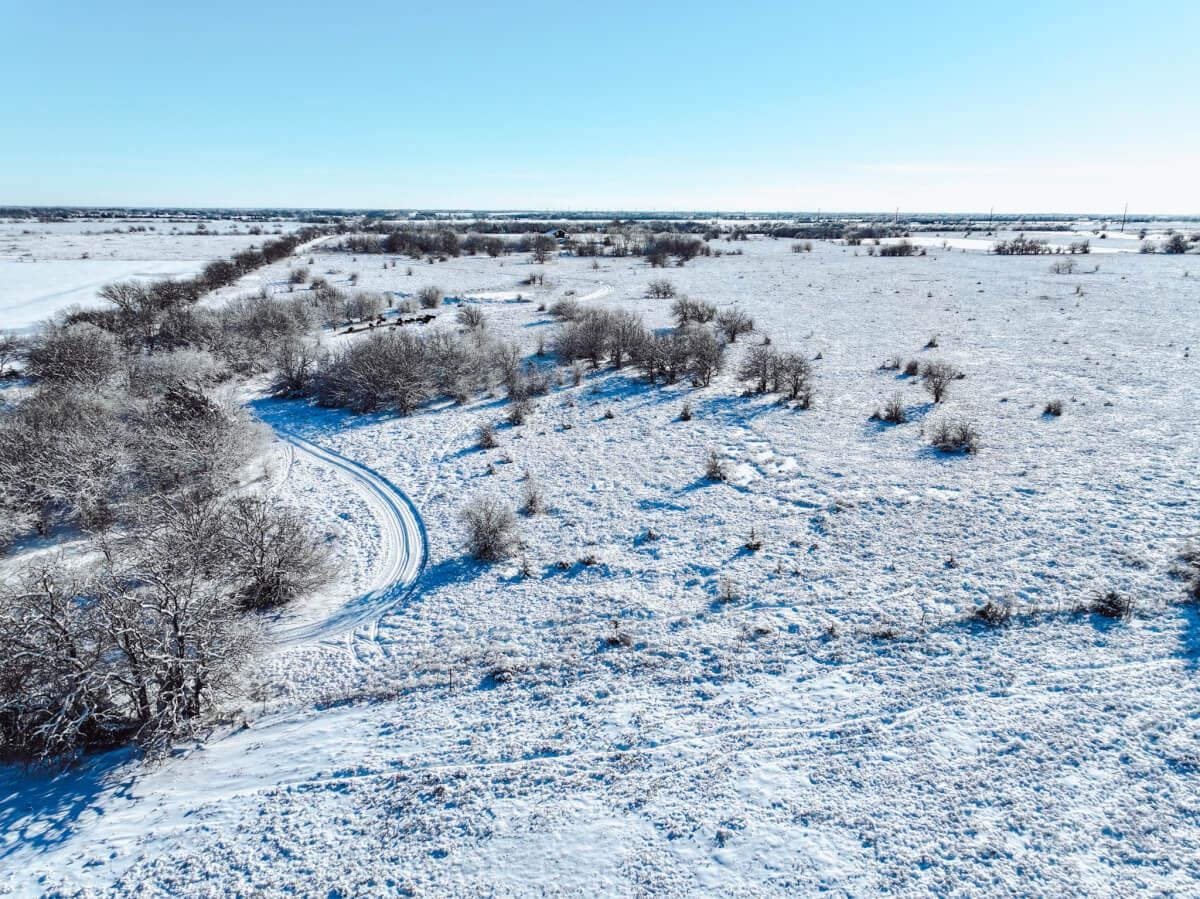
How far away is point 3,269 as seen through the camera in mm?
39219

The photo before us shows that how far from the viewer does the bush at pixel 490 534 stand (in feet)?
30.6

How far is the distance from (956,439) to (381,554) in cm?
1124

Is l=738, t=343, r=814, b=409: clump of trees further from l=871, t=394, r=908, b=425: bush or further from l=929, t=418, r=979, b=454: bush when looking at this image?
l=929, t=418, r=979, b=454: bush

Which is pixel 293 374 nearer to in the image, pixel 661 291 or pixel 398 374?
pixel 398 374

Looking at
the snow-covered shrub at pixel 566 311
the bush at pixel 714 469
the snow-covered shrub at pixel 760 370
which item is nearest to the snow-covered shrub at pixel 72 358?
the snow-covered shrub at pixel 566 311

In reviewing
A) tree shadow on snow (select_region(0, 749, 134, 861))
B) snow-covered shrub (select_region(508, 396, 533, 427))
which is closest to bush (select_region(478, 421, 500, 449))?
snow-covered shrub (select_region(508, 396, 533, 427))

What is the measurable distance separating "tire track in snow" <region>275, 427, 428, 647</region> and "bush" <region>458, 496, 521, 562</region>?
0.87 m

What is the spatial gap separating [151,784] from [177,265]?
50316mm

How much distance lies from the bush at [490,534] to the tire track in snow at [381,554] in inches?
34.3

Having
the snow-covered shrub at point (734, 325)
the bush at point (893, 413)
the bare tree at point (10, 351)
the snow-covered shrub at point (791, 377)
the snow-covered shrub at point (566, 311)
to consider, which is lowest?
the bush at point (893, 413)

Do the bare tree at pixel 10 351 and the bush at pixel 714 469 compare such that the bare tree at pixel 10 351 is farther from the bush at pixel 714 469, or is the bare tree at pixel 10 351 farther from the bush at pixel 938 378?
the bush at pixel 938 378

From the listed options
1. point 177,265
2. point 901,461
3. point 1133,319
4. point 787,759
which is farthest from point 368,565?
point 177,265

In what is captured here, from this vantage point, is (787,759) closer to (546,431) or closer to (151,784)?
(151,784)

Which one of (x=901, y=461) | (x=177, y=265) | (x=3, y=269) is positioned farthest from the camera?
(x=177, y=265)
